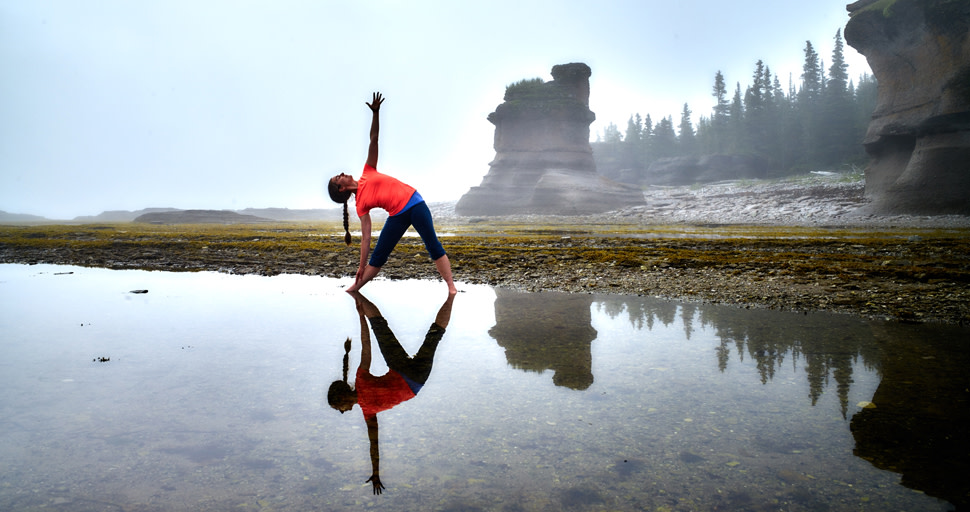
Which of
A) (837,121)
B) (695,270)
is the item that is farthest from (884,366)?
(837,121)

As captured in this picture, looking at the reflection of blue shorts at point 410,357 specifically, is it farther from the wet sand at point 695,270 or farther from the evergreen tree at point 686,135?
the evergreen tree at point 686,135

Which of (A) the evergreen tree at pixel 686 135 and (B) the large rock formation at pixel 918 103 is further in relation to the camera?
(A) the evergreen tree at pixel 686 135

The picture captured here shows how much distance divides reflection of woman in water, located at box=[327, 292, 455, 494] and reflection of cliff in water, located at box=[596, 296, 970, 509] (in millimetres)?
2045

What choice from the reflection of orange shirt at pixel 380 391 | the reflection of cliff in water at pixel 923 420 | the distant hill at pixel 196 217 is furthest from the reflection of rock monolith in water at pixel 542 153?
the reflection of orange shirt at pixel 380 391

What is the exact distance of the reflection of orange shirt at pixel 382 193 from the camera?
677cm

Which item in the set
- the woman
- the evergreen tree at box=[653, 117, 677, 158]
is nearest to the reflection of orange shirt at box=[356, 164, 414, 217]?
the woman

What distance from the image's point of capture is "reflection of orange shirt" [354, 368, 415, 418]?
2.97m

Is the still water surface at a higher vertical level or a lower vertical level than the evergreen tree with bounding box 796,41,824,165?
lower

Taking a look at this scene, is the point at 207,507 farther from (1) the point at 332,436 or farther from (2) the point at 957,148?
(2) the point at 957,148

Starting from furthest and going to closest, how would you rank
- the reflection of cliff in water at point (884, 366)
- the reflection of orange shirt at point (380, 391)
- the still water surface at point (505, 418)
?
the reflection of orange shirt at point (380, 391), the reflection of cliff in water at point (884, 366), the still water surface at point (505, 418)

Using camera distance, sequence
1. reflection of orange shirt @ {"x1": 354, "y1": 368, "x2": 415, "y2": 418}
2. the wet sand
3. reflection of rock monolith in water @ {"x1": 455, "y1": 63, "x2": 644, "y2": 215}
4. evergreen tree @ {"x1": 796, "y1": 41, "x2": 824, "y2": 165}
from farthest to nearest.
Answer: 1. evergreen tree @ {"x1": 796, "y1": 41, "x2": 824, "y2": 165}
2. reflection of rock monolith in water @ {"x1": 455, "y1": 63, "x2": 644, "y2": 215}
3. the wet sand
4. reflection of orange shirt @ {"x1": 354, "y1": 368, "x2": 415, "y2": 418}

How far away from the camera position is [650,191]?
79000 millimetres

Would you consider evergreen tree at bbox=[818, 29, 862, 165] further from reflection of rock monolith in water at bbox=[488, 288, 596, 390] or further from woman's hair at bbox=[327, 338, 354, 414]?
woman's hair at bbox=[327, 338, 354, 414]

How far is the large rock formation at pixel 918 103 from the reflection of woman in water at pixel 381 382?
141 ft
